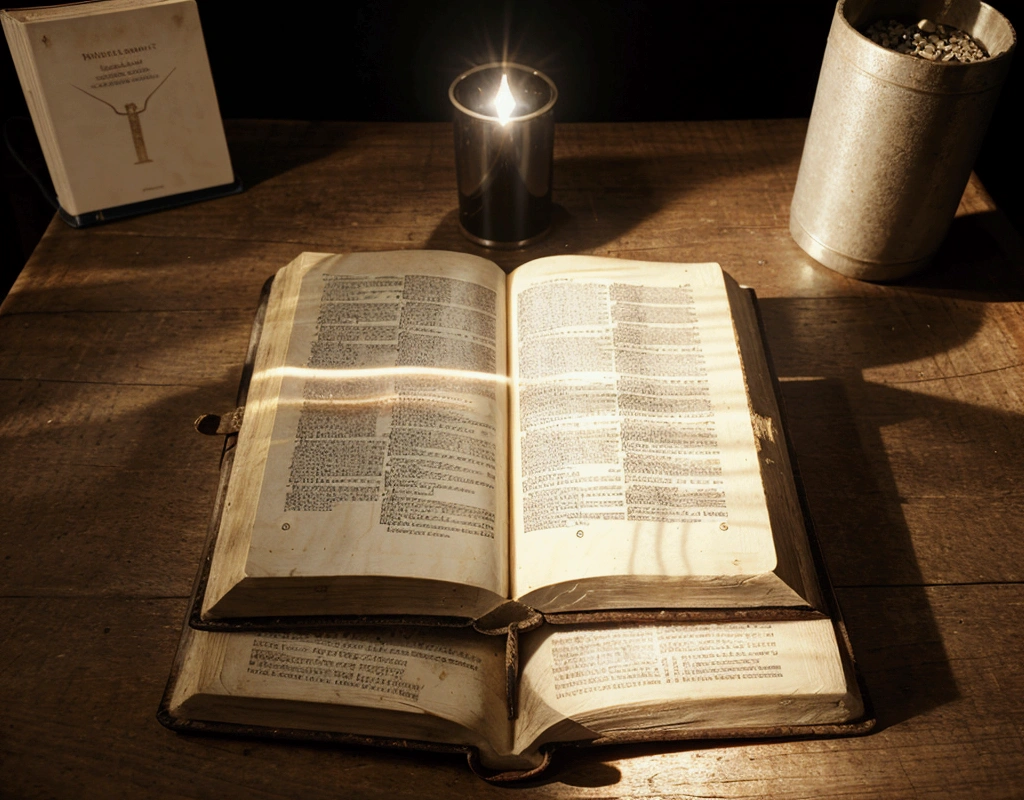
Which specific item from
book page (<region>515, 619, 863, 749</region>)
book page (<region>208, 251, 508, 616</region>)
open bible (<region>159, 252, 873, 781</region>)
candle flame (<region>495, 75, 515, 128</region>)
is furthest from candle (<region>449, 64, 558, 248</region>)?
book page (<region>515, 619, 863, 749</region>)

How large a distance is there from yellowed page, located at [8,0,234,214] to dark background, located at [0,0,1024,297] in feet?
1.04

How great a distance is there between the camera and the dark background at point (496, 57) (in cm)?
131

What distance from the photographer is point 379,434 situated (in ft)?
2.43

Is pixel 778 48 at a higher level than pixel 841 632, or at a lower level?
higher

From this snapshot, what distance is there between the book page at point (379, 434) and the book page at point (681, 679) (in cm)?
8

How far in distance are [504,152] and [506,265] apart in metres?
0.13

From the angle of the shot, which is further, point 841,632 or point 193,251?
point 193,251

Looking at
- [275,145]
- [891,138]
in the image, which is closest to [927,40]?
[891,138]

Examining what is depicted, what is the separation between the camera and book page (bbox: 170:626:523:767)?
24.9 inches

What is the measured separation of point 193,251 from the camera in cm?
106

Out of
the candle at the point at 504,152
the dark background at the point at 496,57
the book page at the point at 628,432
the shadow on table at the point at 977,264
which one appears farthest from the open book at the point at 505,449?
the dark background at the point at 496,57

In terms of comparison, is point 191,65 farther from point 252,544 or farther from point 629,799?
point 629,799

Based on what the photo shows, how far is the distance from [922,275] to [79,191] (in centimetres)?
98

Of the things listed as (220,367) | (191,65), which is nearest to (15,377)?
(220,367)
